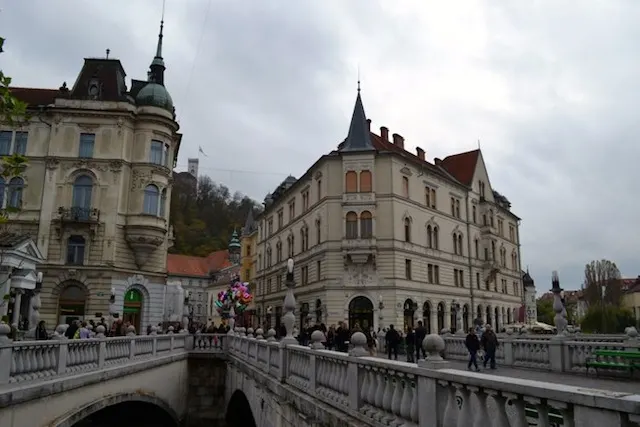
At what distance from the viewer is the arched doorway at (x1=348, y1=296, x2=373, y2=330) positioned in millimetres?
37531

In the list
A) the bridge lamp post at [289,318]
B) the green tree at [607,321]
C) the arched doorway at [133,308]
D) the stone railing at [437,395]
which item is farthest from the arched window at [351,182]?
the stone railing at [437,395]

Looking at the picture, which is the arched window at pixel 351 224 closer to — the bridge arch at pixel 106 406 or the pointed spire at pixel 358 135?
the pointed spire at pixel 358 135

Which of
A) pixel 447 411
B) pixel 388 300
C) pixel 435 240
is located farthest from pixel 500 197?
pixel 447 411

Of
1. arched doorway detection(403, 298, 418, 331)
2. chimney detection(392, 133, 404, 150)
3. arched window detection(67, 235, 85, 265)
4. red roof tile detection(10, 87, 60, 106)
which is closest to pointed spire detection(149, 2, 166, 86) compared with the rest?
red roof tile detection(10, 87, 60, 106)

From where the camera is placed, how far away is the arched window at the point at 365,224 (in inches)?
1516

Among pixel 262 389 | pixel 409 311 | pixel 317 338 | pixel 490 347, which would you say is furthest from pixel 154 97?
pixel 317 338

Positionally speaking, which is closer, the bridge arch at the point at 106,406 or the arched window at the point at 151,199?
the bridge arch at the point at 106,406

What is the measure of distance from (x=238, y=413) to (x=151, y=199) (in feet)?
58.0

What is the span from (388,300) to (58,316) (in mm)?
21923

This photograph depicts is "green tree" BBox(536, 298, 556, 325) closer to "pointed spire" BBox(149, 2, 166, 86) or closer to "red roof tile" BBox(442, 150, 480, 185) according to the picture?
"red roof tile" BBox(442, 150, 480, 185)

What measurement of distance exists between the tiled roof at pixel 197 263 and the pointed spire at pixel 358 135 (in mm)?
53196

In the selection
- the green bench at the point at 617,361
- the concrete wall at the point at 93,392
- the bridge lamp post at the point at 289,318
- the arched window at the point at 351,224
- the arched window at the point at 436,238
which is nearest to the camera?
the concrete wall at the point at 93,392

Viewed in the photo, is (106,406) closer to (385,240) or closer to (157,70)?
(385,240)

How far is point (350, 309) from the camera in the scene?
3784cm
